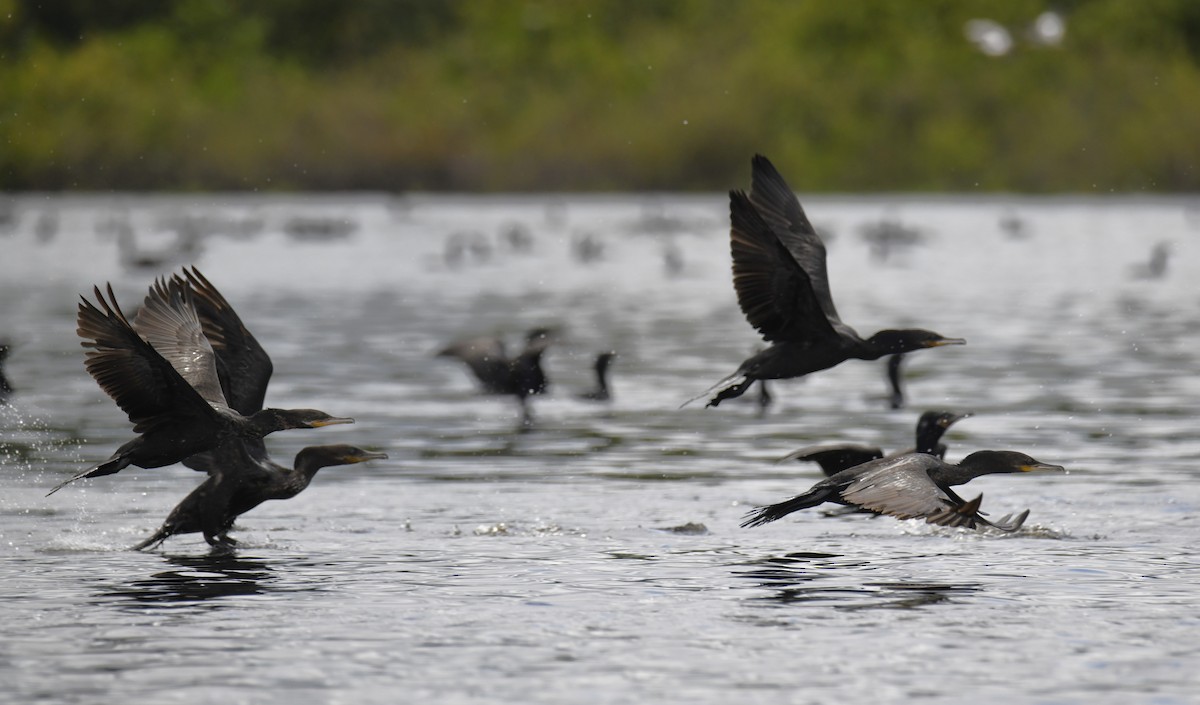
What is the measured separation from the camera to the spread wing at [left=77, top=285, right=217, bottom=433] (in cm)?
1046

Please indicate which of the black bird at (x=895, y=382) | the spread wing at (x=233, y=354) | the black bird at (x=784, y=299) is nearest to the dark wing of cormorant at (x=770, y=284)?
the black bird at (x=784, y=299)

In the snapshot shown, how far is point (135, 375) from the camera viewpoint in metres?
10.8

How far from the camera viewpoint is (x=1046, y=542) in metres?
11.6

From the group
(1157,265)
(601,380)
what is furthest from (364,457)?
(1157,265)

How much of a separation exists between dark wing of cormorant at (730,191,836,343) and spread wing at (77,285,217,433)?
326 centimetres

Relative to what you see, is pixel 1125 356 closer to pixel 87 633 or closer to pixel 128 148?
pixel 87 633

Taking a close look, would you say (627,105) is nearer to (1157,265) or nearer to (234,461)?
(1157,265)

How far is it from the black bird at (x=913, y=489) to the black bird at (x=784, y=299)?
1509 millimetres

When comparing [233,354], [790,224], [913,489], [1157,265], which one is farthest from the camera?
[1157,265]

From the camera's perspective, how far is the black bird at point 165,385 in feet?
34.6

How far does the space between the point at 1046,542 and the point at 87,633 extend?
17.6ft

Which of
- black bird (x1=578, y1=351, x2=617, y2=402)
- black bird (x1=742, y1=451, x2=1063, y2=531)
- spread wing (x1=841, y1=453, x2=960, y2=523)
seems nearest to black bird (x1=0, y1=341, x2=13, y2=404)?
black bird (x1=578, y1=351, x2=617, y2=402)

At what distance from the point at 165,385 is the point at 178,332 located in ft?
4.56

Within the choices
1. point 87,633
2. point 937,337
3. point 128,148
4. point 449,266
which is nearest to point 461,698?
point 87,633
